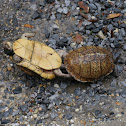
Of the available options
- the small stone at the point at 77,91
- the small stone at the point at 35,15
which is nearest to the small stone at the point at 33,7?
the small stone at the point at 35,15

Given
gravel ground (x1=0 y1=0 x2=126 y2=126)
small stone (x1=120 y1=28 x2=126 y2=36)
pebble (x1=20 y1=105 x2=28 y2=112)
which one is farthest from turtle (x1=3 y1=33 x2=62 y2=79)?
small stone (x1=120 y1=28 x2=126 y2=36)

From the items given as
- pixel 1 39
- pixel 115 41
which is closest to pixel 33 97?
pixel 1 39

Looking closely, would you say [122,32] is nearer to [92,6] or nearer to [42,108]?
[92,6]

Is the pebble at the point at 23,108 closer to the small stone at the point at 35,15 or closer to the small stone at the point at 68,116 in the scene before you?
the small stone at the point at 68,116

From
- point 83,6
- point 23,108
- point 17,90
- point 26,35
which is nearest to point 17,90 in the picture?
point 17,90

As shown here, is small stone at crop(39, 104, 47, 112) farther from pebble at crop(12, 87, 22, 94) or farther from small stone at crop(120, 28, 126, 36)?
small stone at crop(120, 28, 126, 36)

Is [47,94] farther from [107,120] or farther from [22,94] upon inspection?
[107,120]
